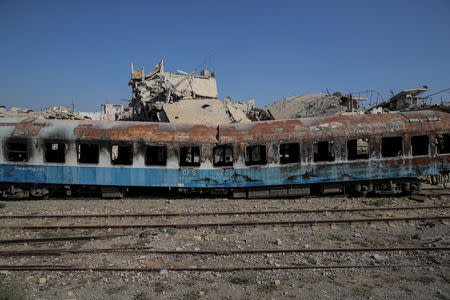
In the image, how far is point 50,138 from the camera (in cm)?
1303

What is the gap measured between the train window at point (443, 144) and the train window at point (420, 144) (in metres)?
0.78

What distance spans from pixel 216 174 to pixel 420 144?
958 centimetres

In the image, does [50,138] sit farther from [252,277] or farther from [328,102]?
[328,102]

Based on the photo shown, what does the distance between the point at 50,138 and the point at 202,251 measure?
952 centimetres

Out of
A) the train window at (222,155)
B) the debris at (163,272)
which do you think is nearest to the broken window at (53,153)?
the train window at (222,155)

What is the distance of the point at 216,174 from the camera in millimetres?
13000

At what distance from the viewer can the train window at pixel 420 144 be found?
1305 cm

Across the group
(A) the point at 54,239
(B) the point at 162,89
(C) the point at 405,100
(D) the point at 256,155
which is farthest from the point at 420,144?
(B) the point at 162,89

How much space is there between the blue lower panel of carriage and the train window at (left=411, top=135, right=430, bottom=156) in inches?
23.6

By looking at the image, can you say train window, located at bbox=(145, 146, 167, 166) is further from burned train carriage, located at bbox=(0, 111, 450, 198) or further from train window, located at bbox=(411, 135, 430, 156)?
train window, located at bbox=(411, 135, 430, 156)

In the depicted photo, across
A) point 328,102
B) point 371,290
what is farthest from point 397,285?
point 328,102

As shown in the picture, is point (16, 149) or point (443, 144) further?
point (443, 144)

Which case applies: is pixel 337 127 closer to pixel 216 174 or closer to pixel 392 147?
pixel 392 147

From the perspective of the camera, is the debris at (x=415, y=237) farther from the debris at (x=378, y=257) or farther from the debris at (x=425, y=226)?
the debris at (x=378, y=257)
